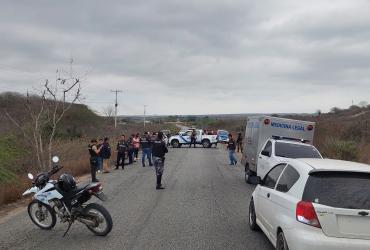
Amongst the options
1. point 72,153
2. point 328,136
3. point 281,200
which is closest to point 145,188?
point 281,200

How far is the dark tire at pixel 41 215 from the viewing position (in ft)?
30.5

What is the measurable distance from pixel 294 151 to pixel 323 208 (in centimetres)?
950

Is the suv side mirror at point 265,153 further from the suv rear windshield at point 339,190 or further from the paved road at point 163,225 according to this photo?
the suv rear windshield at point 339,190

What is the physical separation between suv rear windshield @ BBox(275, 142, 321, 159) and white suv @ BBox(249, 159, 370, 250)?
805 cm

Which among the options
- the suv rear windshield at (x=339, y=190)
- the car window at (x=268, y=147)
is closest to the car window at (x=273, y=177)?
the suv rear windshield at (x=339, y=190)

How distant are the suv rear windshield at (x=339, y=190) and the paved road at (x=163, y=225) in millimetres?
2149

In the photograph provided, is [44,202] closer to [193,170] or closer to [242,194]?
[242,194]

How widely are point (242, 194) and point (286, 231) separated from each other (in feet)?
27.9

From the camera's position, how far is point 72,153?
28391mm

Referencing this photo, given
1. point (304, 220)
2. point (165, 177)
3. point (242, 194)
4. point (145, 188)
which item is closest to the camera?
point (304, 220)

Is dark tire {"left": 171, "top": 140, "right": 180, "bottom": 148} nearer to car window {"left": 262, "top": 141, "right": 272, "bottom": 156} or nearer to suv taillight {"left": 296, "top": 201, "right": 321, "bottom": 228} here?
car window {"left": 262, "top": 141, "right": 272, "bottom": 156}

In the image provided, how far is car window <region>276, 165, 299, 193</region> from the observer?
6.48 metres

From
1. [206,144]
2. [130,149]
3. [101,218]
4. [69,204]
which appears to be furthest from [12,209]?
[206,144]

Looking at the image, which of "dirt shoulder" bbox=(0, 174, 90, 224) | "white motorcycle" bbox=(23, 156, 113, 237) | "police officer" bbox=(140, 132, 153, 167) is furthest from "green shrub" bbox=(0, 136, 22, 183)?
"white motorcycle" bbox=(23, 156, 113, 237)
